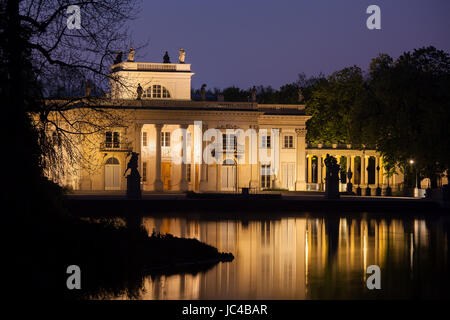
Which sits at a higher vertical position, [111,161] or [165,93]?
[165,93]

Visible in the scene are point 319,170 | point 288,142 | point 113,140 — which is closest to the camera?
point 113,140

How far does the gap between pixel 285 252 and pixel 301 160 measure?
58.0 m

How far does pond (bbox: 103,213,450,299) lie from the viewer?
1695cm

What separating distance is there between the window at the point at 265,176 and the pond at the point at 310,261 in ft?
139

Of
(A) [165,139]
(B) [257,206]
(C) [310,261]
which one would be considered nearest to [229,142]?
(A) [165,139]

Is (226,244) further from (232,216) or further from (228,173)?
(228,173)

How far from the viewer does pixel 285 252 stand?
24219 millimetres

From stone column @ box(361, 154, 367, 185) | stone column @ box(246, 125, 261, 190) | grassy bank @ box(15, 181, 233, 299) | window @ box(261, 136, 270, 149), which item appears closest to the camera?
grassy bank @ box(15, 181, 233, 299)

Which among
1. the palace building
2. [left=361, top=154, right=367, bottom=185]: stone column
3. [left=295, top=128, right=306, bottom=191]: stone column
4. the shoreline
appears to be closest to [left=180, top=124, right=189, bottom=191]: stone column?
the palace building

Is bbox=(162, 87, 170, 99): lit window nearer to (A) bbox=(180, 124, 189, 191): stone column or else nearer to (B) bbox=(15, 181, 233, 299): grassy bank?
(A) bbox=(180, 124, 189, 191): stone column

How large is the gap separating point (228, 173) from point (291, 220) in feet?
130

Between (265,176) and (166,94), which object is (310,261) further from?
(166,94)

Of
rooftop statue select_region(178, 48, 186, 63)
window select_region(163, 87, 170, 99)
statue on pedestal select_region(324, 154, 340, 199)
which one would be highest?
rooftop statue select_region(178, 48, 186, 63)

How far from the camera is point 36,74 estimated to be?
2020cm
